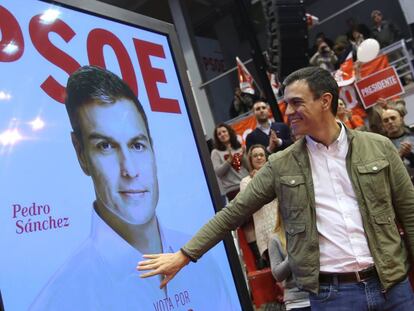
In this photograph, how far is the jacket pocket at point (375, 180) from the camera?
6.50ft

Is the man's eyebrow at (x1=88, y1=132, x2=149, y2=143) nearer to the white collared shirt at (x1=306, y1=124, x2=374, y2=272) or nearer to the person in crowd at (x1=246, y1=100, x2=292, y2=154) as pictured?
the white collared shirt at (x1=306, y1=124, x2=374, y2=272)

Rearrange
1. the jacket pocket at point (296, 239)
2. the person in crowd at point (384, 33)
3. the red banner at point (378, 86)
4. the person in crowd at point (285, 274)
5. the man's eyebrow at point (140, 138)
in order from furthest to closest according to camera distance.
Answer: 1. the person in crowd at point (384, 33)
2. the red banner at point (378, 86)
3. the person in crowd at point (285, 274)
4. the man's eyebrow at point (140, 138)
5. the jacket pocket at point (296, 239)

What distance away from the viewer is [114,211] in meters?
2.11

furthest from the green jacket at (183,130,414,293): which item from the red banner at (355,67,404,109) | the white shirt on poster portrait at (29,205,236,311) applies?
the red banner at (355,67,404,109)

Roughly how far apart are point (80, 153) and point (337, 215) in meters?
1.08

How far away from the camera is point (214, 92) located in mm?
14008

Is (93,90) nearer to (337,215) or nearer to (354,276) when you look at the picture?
(337,215)

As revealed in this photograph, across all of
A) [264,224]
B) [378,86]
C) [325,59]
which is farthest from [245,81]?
[264,224]

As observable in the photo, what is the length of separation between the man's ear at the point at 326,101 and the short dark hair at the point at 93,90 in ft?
2.80

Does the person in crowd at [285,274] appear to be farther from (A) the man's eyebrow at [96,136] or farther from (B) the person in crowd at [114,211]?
(A) the man's eyebrow at [96,136]

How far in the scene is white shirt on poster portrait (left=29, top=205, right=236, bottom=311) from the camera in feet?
5.96

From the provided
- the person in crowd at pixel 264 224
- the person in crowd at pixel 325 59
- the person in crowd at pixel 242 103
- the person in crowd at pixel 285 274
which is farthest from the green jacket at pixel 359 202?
the person in crowd at pixel 242 103

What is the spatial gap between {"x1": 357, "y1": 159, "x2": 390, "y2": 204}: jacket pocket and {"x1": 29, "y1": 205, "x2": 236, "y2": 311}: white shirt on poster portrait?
91 cm

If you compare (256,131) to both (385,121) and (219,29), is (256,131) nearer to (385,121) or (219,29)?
(385,121)
